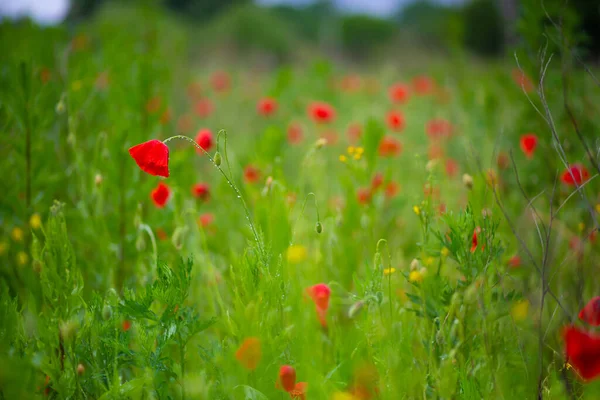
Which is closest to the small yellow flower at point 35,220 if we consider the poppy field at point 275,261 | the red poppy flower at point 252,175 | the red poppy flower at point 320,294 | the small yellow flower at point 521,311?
the poppy field at point 275,261

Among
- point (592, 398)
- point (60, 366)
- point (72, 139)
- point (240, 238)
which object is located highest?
point (72, 139)

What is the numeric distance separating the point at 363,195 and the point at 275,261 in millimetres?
917

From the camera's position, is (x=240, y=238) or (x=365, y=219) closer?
(x=365, y=219)

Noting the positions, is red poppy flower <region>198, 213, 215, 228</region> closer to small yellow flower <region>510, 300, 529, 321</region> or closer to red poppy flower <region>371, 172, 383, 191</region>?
red poppy flower <region>371, 172, 383, 191</region>

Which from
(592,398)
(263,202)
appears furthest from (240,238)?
(592,398)

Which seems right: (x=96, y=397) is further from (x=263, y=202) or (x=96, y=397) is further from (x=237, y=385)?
(x=263, y=202)

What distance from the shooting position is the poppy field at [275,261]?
109 centimetres

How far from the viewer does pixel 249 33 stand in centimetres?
1249

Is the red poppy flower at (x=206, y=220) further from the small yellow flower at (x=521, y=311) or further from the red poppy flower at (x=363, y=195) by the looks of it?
the small yellow flower at (x=521, y=311)

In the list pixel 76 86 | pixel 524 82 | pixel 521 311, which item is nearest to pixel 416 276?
pixel 521 311

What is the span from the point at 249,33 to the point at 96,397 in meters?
12.4

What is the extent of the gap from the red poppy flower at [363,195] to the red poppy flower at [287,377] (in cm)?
107

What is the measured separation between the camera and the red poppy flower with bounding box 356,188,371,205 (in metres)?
1.99

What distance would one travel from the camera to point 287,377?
1.02 metres
